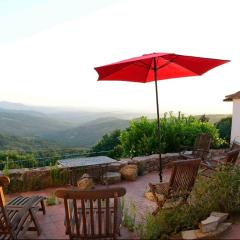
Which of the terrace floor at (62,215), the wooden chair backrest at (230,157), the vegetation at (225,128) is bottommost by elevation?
the terrace floor at (62,215)

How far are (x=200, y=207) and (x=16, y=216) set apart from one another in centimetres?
251

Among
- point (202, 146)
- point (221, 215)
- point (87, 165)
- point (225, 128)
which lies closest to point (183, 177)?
point (221, 215)

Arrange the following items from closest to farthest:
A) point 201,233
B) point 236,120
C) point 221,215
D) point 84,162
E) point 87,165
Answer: point 201,233 → point 221,215 → point 87,165 → point 84,162 → point 236,120

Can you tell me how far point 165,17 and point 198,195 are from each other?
6095 mm

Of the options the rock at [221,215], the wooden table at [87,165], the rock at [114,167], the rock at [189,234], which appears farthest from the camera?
the rock at [114,167]

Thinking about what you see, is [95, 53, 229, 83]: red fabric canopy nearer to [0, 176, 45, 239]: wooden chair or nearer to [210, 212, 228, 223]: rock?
[0, 176, 45, 239]: wooden chair

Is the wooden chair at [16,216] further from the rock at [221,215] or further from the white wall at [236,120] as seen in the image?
the white wall at [236,120]

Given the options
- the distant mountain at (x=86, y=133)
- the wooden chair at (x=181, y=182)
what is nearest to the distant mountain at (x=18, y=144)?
the distant mountain at (x=86, y=133)

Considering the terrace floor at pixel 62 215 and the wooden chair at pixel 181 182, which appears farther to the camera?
the wooden chair at pixel 181 182

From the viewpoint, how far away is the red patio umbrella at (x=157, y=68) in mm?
6906

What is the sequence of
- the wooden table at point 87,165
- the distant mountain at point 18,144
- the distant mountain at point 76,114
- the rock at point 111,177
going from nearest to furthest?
the wooden table at point 87,165, the rock at point 111,177, the distant mountain at point 18,144, the distant mountain at point 76,114

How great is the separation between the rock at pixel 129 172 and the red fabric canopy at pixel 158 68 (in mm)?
2003

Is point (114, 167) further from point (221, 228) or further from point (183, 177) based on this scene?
point (221, 228)

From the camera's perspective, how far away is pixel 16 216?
513cm
